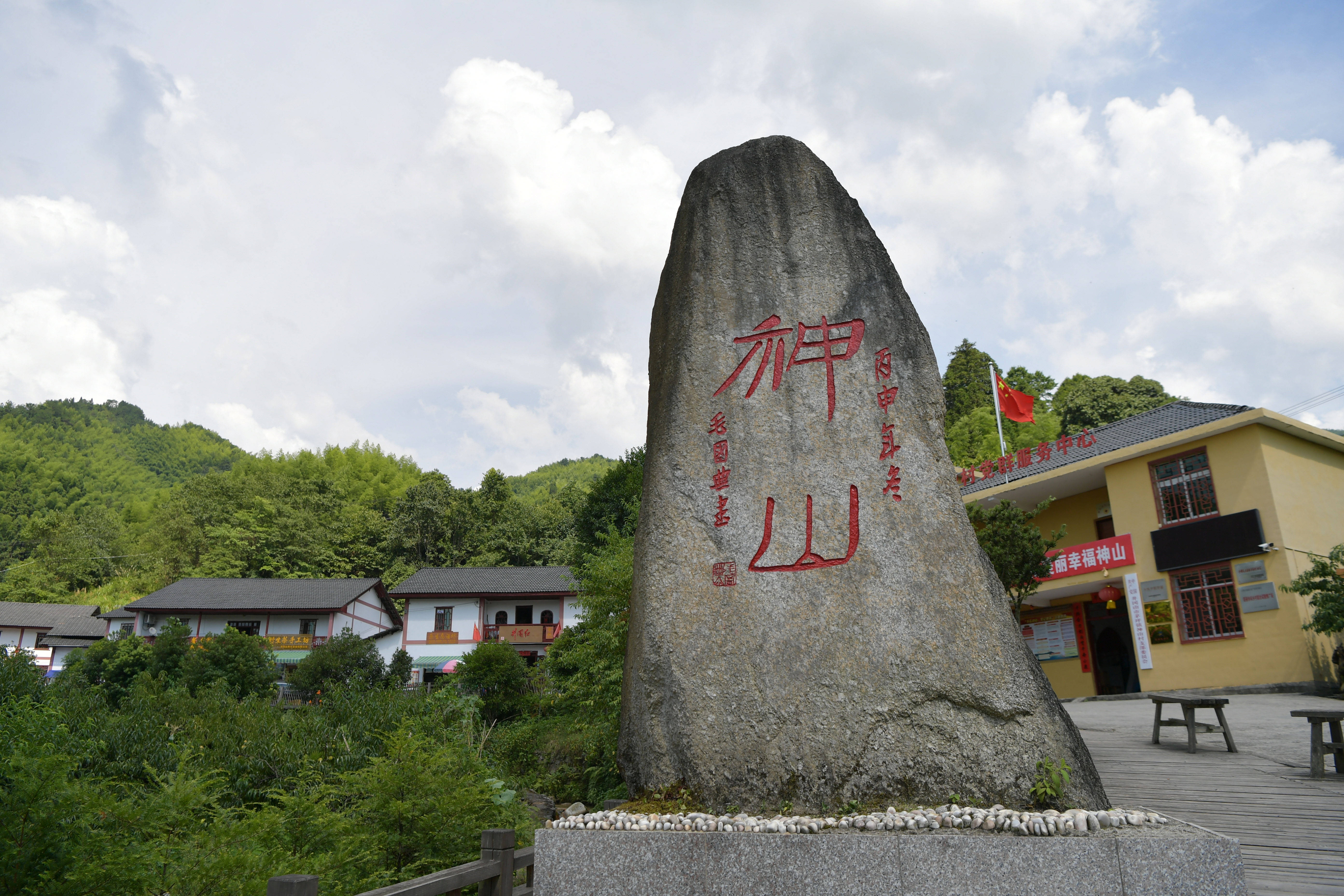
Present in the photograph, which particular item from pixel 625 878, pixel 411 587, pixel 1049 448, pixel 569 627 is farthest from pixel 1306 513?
pixel 411 587

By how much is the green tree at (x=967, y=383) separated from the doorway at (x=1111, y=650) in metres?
14.8

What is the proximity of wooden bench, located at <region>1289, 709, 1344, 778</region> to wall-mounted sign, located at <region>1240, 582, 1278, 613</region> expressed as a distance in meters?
8.56

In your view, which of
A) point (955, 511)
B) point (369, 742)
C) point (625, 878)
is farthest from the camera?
point (369, 742)

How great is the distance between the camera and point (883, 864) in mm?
3344

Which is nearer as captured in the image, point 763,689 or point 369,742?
point 763,689

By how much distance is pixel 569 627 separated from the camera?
1205 cm

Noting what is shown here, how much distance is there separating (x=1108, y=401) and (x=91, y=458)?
67582 millimetres

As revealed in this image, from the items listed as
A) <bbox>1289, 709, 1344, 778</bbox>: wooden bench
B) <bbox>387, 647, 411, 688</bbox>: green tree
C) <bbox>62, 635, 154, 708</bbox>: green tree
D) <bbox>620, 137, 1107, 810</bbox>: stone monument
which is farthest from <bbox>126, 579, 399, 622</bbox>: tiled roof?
<bbox>1289, 709, 1344, 778</bbox>: wooden bench

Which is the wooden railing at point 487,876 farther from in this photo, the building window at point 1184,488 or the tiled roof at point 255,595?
the tiled roof at point 255,595

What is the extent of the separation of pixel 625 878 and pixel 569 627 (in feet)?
28.3

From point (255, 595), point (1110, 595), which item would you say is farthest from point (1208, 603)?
point (255, 595)

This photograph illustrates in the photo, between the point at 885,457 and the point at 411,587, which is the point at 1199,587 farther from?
the point at 411,587

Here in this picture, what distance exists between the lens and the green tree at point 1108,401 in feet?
89.6

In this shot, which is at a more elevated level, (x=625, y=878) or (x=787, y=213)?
(x=787, y=213)
